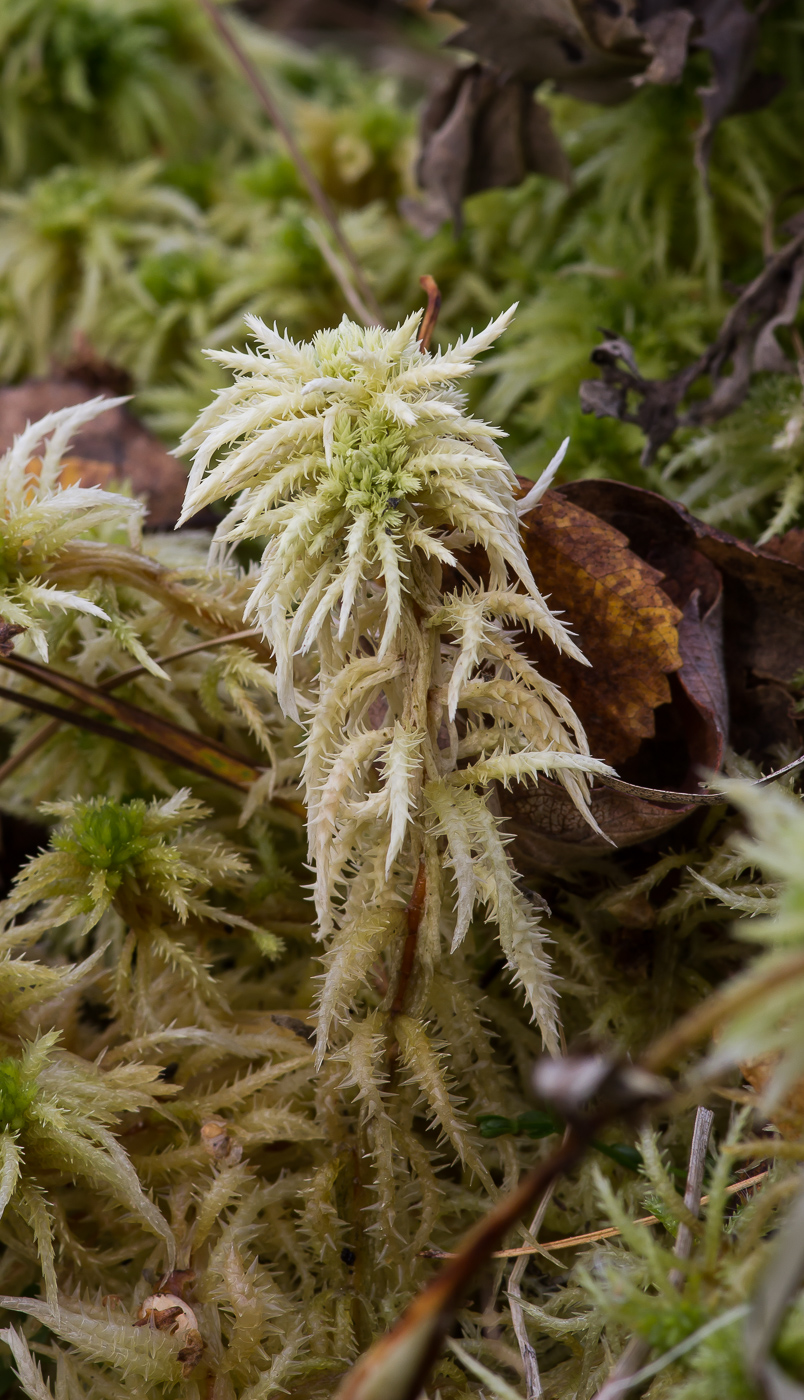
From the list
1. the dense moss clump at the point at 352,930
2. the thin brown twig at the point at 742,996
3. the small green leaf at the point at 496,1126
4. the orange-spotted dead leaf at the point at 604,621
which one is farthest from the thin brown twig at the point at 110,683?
the thin brown twig at the point at 742,996

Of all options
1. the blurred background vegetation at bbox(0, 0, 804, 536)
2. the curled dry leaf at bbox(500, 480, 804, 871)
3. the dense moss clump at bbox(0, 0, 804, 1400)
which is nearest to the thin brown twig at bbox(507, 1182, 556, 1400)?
the dense moss clump at bbox(0, 0, 804, 1400)

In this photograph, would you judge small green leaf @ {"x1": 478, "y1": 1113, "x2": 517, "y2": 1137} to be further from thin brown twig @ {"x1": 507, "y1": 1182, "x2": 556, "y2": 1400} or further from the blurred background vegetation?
the blurred background vegetation

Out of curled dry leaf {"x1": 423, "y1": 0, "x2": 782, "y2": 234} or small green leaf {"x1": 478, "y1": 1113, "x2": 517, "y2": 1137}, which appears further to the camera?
curled dry leaf {"x1": 423, "y1": 0, "x2": 782, "y2": 234}

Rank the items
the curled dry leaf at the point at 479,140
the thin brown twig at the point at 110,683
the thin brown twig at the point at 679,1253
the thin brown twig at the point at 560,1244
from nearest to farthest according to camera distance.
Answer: the thin brown twig at the point at 679,1253 → the thin brown twig at the point at 560,1244 → the thin brown twig at the point at 110,683 → the curled dry leaf at the point at 479,140

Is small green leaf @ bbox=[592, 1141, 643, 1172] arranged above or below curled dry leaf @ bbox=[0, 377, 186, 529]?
below

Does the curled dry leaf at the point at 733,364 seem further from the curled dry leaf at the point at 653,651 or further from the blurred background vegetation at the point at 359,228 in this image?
the curled dry leaf at the point at 653,651

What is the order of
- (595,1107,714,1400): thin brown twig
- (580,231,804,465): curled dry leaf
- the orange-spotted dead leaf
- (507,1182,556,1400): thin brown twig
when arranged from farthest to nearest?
(580,231,804,465): curled dry leaf, the orange-spotted dead leaf, (507,1182,556,1400): thin brown twig, (595,1107,714,1400): thin brown twig
